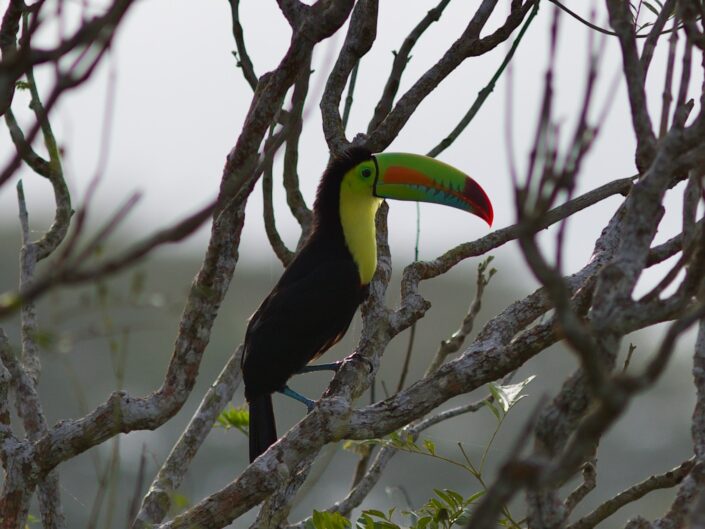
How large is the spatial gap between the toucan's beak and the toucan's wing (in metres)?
0.52

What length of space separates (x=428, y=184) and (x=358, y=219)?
37cm

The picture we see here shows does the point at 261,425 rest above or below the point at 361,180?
below

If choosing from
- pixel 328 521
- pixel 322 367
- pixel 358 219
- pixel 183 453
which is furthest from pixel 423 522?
pixel 358 219

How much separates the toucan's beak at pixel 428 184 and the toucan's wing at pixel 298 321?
20.5 inches

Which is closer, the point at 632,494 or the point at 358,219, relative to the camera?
the point at 632,494

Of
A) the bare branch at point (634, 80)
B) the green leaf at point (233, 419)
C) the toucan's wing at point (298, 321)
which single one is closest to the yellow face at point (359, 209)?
the toucan's wing at point (298, 321)

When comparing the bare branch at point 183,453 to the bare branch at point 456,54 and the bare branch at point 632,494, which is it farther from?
the bare branch at point 632,494

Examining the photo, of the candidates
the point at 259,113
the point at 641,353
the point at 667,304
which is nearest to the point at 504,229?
the point at 259,113

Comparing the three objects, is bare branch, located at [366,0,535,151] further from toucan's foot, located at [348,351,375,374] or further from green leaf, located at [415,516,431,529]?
green leaf, located at [415,516,431,529]

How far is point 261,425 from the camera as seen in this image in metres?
5.05

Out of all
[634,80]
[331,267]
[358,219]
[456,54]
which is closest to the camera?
[634,80]

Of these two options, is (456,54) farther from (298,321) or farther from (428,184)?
(298,321)

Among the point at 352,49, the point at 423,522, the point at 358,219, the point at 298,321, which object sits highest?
the point at 358,219

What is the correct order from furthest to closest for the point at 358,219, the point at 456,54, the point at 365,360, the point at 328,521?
1. the point at 358,219
2. the point at 456,54
3. the point at 365,360
4. the point at 328,521
